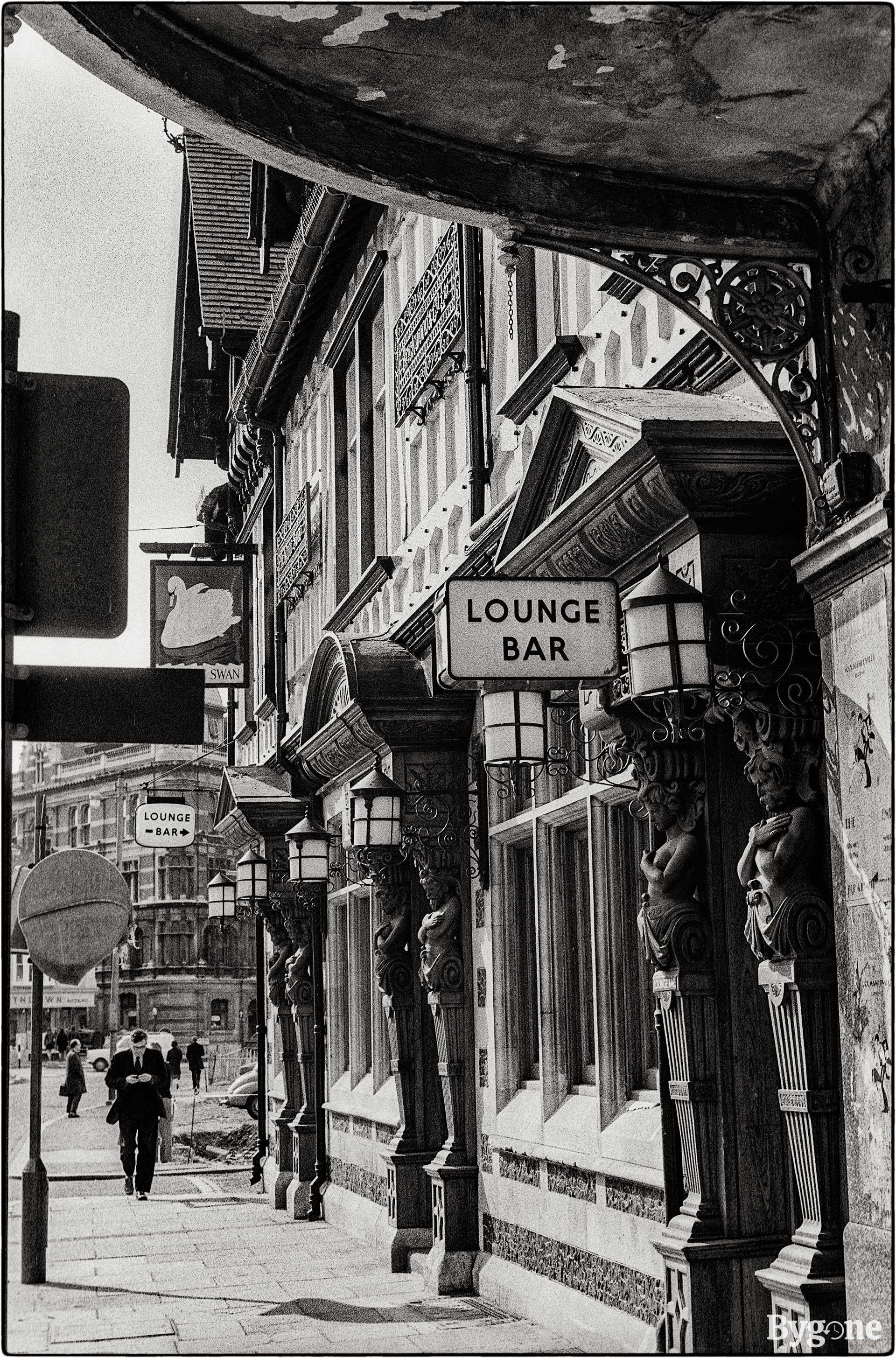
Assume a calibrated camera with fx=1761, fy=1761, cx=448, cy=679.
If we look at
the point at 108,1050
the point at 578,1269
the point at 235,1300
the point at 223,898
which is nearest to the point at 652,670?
the point at 578,1269

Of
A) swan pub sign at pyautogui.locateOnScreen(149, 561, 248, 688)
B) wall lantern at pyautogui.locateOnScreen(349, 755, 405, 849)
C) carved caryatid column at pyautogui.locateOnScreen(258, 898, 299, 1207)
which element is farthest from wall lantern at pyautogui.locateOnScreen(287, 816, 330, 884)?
swan pub sign at pyautogui.locateOnScreen(149, 561, 248, 688)

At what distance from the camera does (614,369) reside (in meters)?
8.55

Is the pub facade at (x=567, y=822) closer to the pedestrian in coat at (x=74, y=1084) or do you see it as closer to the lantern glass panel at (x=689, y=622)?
the lantern glass panel at (x=689, y=622)

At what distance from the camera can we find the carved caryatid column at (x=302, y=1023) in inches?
668

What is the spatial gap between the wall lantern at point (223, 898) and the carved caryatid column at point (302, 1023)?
1.76 meters

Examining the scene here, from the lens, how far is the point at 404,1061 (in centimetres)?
1219

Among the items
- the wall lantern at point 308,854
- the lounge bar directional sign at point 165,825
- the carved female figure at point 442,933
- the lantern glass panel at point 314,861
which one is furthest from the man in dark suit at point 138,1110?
the carved female figure at point 442,933

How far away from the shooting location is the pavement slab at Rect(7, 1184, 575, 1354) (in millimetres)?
9461

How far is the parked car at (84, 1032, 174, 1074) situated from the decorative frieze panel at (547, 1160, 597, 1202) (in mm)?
12732

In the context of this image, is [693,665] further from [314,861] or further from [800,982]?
[314,861]

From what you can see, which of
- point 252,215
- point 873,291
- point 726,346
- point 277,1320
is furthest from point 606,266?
point 252,215

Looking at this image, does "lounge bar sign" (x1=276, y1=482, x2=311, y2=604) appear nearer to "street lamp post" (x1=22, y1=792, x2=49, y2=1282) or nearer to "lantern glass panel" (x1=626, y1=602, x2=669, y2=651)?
"street lamp post" (x1=22, y1=792, x2=49, y2=1282)

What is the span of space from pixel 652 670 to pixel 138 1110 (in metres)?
15.0

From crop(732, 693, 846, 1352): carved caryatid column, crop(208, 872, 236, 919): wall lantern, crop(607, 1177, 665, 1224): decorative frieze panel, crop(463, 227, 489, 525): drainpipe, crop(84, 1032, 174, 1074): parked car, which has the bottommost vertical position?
crop(84, 1032, 174, 1074): parked car
